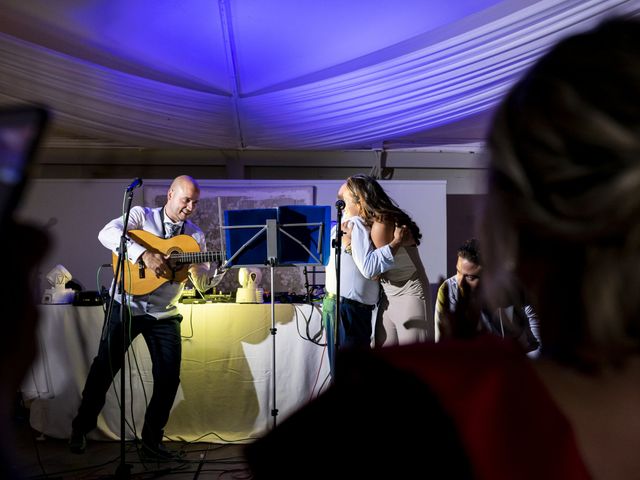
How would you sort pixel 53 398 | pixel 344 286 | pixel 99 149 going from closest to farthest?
1. pixel 344 286
2. pixel 53 398
3. pixel 99 149

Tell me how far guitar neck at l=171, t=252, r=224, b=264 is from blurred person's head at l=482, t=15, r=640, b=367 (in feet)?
11.9

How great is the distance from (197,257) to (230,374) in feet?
3.36

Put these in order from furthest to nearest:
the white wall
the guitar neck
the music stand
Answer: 1. the white wall
2. the guitar neck
3. the music stand

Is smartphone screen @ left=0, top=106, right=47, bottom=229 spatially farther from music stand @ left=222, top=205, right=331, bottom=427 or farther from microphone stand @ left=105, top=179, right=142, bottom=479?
music stand @ left=222, top=205, right=331, bottom=427

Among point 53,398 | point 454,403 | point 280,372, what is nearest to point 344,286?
point 280,372

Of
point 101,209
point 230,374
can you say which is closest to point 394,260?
point 230,374

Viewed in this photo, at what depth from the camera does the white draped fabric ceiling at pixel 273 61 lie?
3746mm

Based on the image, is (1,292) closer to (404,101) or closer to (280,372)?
(280,372)

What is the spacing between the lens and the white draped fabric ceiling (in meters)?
3.75

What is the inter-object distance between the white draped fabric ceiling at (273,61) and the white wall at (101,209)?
0.76 meters

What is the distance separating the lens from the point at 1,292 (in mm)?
400

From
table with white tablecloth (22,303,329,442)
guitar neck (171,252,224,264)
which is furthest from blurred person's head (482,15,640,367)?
table with white tablecloth (22,303,329,442)

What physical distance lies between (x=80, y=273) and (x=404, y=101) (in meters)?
4.26

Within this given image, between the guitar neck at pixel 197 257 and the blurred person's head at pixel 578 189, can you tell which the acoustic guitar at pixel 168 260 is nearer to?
the guitar neck at pixel 197 257
